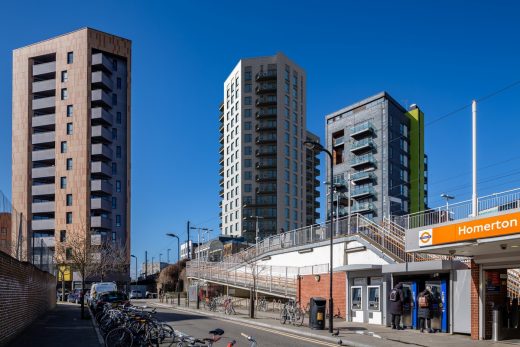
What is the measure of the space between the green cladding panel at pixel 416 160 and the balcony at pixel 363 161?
29.8 feet

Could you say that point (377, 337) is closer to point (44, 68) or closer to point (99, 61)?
point (99, 61)

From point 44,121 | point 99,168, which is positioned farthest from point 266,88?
point 44,121

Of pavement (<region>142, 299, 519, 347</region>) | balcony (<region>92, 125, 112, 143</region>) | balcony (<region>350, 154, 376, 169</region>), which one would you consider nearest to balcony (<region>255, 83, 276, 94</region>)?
balcony (<region>350, 154, 376, 169</region>)

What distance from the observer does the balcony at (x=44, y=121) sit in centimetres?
9406

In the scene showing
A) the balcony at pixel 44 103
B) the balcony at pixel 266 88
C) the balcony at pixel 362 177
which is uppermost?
the balcony at pixel 266 88

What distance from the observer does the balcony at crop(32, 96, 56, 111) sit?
94125mm

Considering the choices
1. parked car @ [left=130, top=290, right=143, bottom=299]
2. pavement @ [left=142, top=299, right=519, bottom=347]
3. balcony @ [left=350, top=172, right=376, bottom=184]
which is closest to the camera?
pavement @ [left=142, top=299, right=519, bottom=347]

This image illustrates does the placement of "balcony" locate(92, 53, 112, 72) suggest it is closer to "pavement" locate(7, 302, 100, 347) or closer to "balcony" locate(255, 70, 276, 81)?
"balcony" locate(255, 70, 276, 81)

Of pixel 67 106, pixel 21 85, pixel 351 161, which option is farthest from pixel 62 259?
pixel 351 161

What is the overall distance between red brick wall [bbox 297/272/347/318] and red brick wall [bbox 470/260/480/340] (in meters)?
9.49

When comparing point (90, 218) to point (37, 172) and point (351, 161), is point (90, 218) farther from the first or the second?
point (351, 161)

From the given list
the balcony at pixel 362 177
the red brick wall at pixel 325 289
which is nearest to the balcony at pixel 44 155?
the balcony at pixel 362 177

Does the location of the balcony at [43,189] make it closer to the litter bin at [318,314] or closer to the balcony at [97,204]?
the balcony at [97,204]

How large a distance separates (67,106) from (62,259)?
83.1 feet
